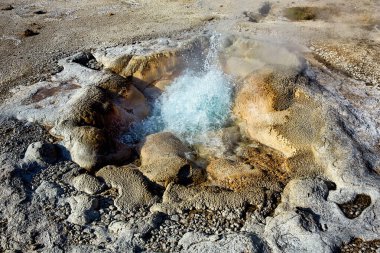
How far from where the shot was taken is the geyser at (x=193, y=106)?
20.8 feet

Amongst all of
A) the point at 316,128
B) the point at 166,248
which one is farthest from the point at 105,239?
the point at 316,128

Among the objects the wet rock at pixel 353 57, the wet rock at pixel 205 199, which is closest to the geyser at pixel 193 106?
the wet rock at pixel 205 199

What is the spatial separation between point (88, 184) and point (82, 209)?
1.30 feet

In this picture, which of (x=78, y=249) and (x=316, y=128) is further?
(x=316, y=128)

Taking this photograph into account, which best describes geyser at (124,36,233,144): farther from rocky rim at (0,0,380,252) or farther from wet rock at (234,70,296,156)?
wet rock at (234,70,296,156)

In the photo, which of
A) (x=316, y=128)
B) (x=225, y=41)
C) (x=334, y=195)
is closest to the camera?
(x=334, y=195)

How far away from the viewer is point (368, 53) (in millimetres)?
7570

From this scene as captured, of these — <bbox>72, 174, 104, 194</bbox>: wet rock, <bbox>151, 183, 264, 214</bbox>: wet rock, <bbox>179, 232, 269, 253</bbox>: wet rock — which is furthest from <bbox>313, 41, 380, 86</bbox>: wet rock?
<bbox>72, 174, 104, 194</bbox>: wet rock

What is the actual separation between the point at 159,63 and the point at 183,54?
483mm

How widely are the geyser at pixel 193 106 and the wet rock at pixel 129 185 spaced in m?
0.91

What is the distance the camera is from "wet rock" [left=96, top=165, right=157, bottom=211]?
4.89m

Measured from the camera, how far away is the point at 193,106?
6891mm

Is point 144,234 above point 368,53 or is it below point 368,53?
below

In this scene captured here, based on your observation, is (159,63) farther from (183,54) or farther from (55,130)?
(55,130)
